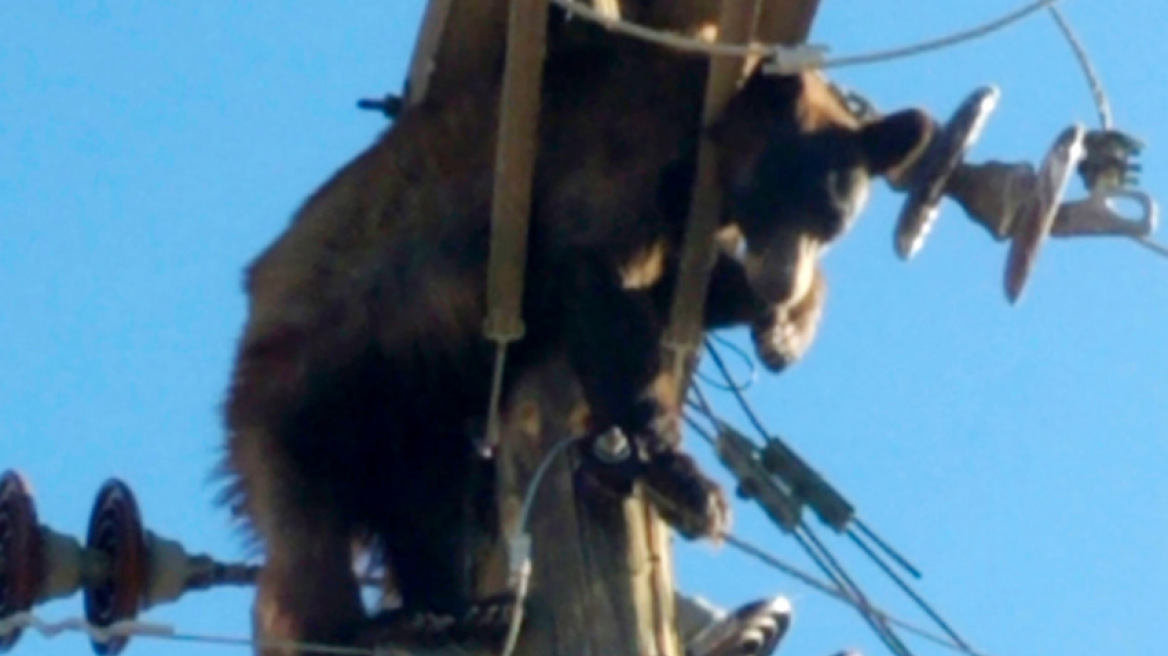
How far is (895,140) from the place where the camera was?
655 centimetres

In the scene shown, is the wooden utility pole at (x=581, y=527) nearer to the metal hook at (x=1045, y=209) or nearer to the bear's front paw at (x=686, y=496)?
the bear's front paw at (x=686, y=496)

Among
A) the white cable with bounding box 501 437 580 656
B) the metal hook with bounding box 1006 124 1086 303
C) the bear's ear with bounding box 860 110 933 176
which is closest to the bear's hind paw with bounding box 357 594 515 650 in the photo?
the white cable with bounding box 501 437 580 656

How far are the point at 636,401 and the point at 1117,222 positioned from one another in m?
1.11

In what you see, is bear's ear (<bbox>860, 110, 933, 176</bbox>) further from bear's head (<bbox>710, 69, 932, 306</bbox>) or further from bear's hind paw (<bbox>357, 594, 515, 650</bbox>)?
bear's hind paw (<bbox>357, 594, 515, 650</bbox>)

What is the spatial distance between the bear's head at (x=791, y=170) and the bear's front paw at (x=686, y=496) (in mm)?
905

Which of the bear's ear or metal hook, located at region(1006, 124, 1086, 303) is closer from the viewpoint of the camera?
metal hook, located at region(1006, 124, 1086, 303)

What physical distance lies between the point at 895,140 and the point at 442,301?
1.14 metres

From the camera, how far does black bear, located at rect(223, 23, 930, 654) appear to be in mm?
6465

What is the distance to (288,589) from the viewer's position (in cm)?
626

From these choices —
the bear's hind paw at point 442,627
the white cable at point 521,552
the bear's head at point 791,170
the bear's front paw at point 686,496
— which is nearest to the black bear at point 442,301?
the bear's head at point 791,170

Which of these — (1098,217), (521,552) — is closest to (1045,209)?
(1098,217)

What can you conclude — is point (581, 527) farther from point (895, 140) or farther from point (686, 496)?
point (895, 140)

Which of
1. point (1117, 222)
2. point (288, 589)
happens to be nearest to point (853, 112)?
point (1117, 222)

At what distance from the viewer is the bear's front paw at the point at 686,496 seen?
5.62m
